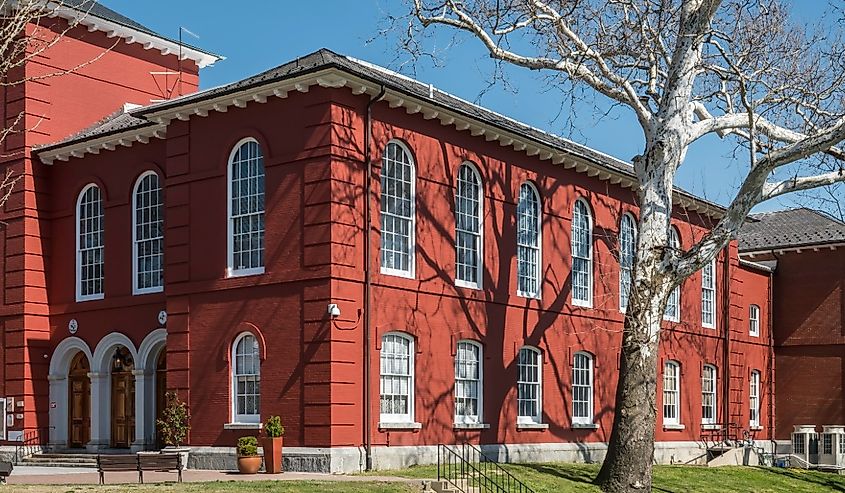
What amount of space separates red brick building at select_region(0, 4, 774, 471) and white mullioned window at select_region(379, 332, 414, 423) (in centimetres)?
5

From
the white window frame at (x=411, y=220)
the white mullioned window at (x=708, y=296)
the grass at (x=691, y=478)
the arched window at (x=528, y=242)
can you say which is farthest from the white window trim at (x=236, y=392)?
the white mullioned window at (x=708, y=296)

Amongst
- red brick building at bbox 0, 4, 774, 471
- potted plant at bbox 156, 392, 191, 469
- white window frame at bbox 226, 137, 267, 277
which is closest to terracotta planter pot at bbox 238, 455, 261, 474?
red brick building at bbox 0, 4, 774, 471

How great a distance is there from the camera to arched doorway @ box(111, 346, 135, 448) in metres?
28.5

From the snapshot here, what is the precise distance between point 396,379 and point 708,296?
1859 centimetres

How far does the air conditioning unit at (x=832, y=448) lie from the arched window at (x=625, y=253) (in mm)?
8727

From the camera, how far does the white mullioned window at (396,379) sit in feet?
78.6

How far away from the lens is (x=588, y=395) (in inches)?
1231

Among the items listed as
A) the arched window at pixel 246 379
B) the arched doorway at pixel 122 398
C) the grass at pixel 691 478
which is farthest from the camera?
the arched doorway at pixel 122 398

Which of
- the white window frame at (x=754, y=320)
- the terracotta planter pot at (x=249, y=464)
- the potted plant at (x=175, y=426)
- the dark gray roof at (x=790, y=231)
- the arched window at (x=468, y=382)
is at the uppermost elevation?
the dark gray roof at (x=790, y=231)

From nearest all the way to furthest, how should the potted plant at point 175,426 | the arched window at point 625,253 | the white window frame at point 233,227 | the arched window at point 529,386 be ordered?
the white window frame at point 233,227 → the potted plant at point 175,426 → the arched window at point 529,386 → the arched window at point 625,253

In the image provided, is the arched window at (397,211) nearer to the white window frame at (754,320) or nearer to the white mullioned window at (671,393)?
the white mullioned window at (671,393)

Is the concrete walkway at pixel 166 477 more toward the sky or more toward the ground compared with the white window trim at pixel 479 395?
more toward the ground

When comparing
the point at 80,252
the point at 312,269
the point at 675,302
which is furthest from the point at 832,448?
the point at 80,252

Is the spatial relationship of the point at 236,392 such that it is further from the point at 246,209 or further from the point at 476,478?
the point at 476,478
